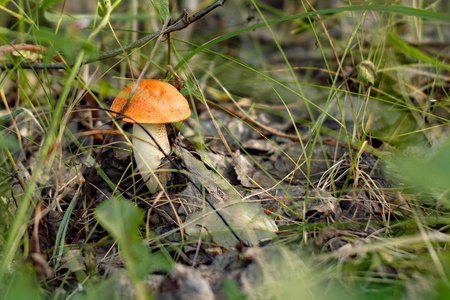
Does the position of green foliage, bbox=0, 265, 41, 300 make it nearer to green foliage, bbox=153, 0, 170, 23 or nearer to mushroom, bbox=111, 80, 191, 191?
mushroom, bbox=111, 80, 191, 191

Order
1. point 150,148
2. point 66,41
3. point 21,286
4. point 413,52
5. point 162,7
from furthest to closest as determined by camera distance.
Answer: point 413,52 → point 150,148 → point 162,7 → point 66,41 → point 21,286

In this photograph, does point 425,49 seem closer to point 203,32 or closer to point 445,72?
point 445,72

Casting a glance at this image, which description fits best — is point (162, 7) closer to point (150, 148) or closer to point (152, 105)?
point (152, 105)

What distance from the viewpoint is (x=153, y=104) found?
5.59ft

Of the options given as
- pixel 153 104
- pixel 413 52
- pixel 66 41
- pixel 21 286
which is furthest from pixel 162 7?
pixel 413 52

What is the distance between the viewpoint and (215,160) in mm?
2318

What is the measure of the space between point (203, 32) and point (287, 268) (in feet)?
16.6

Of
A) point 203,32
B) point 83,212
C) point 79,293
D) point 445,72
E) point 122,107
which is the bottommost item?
point 79,293

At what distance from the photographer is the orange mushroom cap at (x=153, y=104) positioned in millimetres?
1699

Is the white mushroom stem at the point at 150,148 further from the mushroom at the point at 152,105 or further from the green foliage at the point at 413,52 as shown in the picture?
the green foliage at the point at 413,52

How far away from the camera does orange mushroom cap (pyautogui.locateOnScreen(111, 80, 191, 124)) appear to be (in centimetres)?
170

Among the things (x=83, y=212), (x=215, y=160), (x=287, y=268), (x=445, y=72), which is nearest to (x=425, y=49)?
(x=445, y=72)

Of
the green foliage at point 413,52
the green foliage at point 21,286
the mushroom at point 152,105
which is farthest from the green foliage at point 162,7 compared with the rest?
the green foliage at point 413,52

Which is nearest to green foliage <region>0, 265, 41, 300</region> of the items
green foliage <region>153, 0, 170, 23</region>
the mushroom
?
the mushroom
